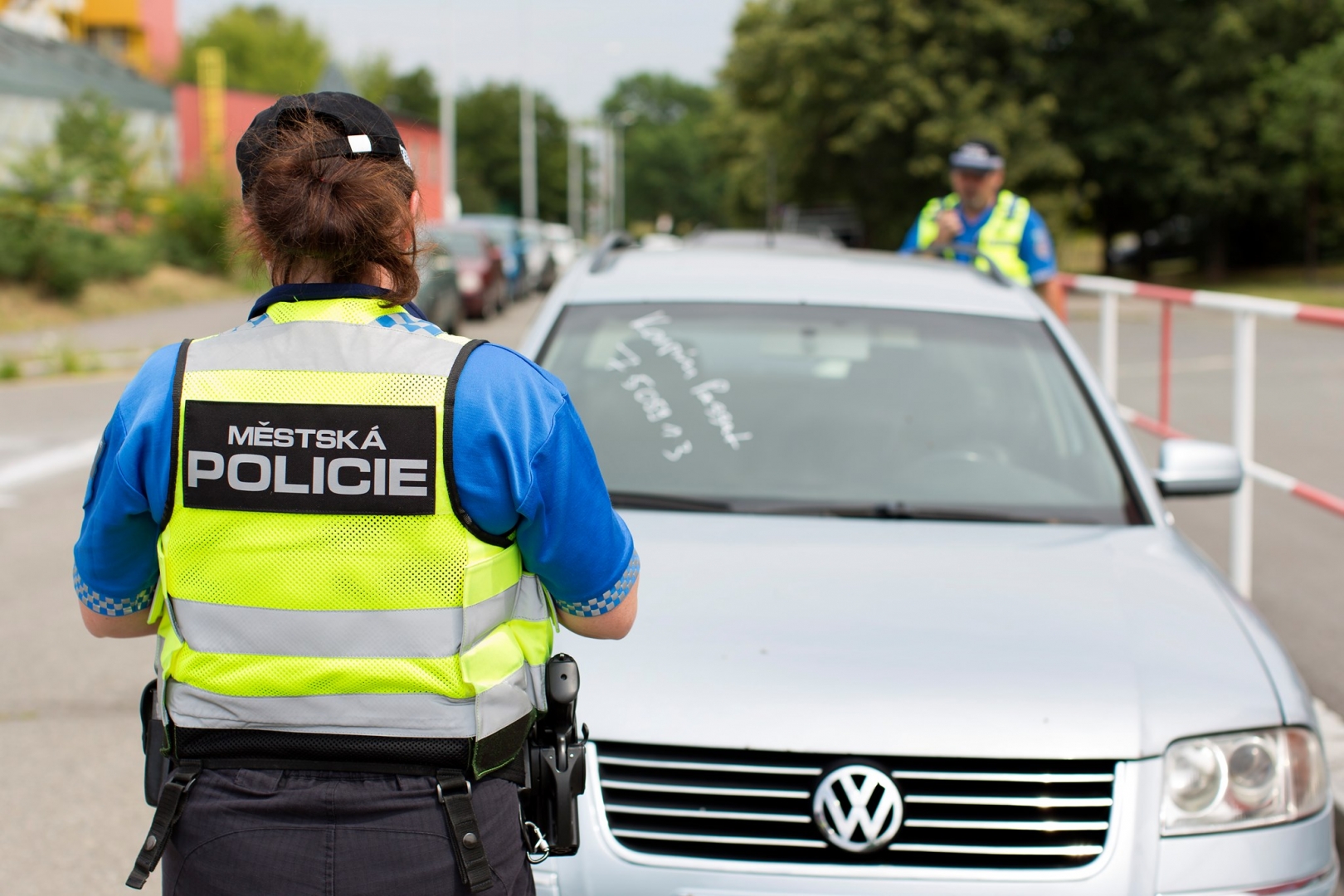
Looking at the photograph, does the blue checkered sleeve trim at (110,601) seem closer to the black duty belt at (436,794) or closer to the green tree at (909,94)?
the black duty belt at (436,794)

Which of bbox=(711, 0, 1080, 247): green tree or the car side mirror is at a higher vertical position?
bbox=(711, 0, 1080, 247): green tree

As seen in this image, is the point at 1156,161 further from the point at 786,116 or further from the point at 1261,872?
the point at 1261,872

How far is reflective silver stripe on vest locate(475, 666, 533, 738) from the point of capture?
68.1 inches

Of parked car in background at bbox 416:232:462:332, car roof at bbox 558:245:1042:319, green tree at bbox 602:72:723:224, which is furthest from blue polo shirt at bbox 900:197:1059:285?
green tree at bbox 602:72:723:224

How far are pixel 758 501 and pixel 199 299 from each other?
24540 millimetres

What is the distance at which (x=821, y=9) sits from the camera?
113 ft

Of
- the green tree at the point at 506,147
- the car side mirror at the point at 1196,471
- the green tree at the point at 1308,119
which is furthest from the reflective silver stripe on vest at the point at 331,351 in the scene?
the green tree at the point at 506,147

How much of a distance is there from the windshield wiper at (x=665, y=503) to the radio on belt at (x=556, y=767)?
152cm

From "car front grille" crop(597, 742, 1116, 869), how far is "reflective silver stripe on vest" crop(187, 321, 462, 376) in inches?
39.2

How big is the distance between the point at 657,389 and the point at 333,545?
2168 mm

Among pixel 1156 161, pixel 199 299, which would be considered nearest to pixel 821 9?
pixel 1156 161

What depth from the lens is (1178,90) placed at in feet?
119

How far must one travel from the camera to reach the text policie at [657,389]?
3.67 metres

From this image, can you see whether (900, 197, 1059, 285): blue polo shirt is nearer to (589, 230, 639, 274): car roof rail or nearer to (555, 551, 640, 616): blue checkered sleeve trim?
(589, 230, 639, 274): car roof rail
